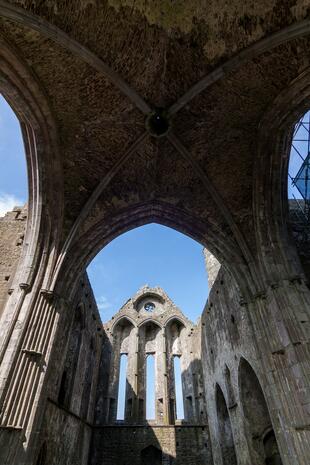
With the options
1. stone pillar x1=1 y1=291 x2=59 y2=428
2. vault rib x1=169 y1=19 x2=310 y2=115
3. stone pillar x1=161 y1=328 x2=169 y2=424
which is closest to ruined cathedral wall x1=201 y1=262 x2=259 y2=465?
stone pillar x1=161 y1=328 x2=169 y2=424

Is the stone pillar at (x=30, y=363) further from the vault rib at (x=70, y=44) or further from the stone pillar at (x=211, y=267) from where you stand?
the stone pillar at (x=211, y=267)

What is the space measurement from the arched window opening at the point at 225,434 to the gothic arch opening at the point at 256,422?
2.60 meters

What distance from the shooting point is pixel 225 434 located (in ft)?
31.0

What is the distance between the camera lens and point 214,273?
12414 millimetres

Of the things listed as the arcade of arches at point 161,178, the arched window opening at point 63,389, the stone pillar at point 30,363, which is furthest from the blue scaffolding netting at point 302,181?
the arched window opening at point 63,389

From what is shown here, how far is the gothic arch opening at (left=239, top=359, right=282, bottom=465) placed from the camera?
6820 millimetres

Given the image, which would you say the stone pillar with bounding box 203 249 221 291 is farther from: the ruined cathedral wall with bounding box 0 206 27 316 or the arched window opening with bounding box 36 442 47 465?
the arched window opening with bounding box 36 442 47 465

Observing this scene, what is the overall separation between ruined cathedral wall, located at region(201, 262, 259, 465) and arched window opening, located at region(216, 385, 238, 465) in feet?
0.39

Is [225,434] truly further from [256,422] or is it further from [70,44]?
[70,44]

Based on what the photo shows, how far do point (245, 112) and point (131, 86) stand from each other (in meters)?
2.51

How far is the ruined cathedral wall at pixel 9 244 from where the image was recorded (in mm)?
5979

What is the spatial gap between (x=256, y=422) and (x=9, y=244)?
760 cm

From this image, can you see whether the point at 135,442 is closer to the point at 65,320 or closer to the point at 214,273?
the point at 214,273

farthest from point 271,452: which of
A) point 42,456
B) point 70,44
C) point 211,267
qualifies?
point 70,44
